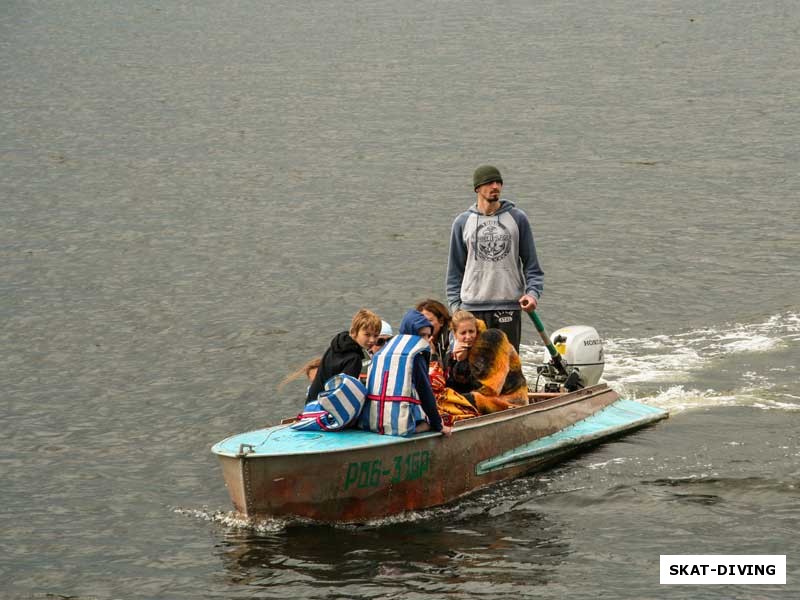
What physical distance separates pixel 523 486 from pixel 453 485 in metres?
1.01

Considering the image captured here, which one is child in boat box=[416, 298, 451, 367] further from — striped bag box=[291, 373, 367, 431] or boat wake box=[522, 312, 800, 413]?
boat wake box=[522, 312, 800, 413]

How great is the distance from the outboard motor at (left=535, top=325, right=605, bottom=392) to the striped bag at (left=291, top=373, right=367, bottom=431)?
3.50 m

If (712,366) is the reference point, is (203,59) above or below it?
above

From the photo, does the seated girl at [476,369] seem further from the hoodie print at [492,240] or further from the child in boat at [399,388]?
the child in boat at [399,388]

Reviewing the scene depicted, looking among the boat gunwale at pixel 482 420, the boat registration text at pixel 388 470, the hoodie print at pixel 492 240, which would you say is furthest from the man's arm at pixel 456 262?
the boat registration text at pixel 388 470

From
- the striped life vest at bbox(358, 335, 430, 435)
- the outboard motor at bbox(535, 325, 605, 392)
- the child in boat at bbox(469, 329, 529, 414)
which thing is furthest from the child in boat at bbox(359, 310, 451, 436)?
the outboard motor at bbox(535, 325, 605, 392)

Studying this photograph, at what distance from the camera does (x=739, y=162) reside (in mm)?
30922

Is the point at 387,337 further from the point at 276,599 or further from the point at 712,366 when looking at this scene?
Result: the point at 712,366

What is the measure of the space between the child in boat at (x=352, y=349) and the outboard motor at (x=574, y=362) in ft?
10.6

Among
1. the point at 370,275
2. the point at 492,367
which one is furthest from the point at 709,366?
the point at 370,275

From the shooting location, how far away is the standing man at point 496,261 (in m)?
13.7

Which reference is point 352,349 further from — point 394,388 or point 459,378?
point 459,378

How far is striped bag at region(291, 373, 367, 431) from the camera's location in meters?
11.9

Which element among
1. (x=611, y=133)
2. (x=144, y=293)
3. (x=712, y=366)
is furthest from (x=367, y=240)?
(x=611, y=133)
